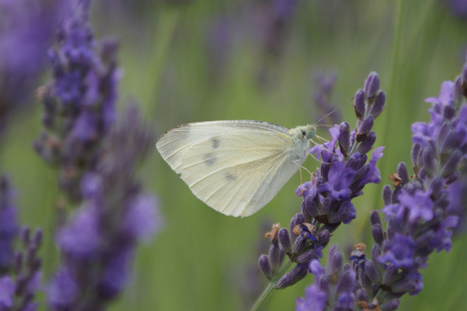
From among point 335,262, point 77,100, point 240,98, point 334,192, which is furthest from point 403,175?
point 240,98

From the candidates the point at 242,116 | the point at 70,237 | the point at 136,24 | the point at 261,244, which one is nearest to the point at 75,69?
the point at 70,237

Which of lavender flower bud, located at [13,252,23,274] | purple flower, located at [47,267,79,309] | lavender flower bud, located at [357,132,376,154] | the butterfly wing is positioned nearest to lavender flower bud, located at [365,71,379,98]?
lavender flower bud, located at [357,132,376,154]

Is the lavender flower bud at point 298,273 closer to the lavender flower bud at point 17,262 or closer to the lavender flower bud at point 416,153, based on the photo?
the lavender flower bud at point 416,153

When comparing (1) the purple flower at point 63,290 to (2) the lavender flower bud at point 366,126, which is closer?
(2) the lavender flower bud at point 366,126

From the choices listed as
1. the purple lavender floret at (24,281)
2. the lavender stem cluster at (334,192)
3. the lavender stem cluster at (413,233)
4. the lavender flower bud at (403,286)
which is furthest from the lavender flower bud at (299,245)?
the purple lavender floret at (24,281)

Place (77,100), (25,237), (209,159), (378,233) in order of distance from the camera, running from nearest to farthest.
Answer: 1. (378,233)
2. (25,237)
3. (77,100)
4. (209,159)

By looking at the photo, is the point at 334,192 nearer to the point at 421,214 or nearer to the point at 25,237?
the point at 421,214
